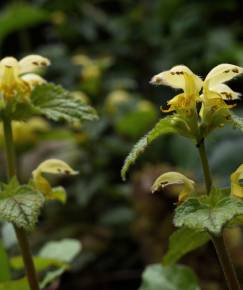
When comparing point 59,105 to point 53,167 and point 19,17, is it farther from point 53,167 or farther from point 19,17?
point 19,17

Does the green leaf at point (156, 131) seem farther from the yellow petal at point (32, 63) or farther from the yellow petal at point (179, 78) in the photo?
the yellow petal at point (32, 63)

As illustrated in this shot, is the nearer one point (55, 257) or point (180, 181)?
point (180, 181)

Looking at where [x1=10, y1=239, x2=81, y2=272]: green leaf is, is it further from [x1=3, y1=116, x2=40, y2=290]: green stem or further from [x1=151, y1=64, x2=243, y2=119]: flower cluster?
[x1=151, y1=64, x2=243, y2=119]: flower cluster

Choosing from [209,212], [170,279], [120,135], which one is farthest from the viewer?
[120,135]

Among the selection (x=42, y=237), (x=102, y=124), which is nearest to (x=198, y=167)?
(x=102, y=124)

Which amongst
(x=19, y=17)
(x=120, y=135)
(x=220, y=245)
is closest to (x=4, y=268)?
(x=220, y=245)

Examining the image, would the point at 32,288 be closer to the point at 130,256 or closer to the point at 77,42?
the point at 130,256

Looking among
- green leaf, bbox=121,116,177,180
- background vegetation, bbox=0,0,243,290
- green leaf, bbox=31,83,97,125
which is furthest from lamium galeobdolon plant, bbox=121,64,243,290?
background vegetation, bbox=0,0,243,290
